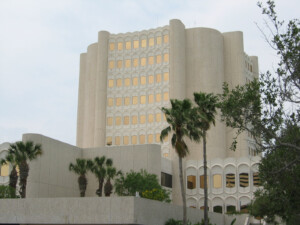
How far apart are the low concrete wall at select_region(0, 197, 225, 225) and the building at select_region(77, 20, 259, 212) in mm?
38714

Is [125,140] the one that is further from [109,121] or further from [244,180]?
[244,180]

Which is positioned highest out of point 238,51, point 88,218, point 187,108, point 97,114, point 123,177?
point 238,51

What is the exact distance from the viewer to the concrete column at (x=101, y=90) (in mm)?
79250

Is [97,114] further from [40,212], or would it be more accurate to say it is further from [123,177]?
[40,212]

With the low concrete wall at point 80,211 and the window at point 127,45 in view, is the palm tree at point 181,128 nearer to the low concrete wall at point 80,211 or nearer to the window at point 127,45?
the low concrete wall at point 80,211

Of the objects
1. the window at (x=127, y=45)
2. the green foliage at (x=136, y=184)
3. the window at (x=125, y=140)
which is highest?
the window at (x=127, y=45)

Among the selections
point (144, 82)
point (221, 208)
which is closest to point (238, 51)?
point (144, 82)

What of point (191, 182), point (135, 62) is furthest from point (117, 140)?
point (191, 182)

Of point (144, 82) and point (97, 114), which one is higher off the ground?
point (144, 82)

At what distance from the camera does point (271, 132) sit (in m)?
23.7

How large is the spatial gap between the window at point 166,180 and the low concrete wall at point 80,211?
25.6m

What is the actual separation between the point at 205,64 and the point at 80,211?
49.4 m

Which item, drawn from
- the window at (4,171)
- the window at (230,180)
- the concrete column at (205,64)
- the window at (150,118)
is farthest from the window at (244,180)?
the window at (4,171)

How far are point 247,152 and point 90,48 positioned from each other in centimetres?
3340
